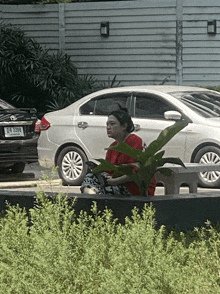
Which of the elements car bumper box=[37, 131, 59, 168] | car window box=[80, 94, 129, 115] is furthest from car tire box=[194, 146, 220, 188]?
car bumper box=[37, 131, 59, 168]

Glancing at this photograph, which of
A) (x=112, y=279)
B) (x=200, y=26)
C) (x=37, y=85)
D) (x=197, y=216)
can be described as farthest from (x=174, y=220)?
(x=200, y=26)

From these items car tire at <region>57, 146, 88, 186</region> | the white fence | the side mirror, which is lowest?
car tire at <region>57, 146, 88, 186</region>

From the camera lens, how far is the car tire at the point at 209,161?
11492 mm

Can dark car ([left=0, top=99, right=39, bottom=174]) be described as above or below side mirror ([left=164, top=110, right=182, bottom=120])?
below

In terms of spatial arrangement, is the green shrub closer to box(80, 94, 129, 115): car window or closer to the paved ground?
the paved ground

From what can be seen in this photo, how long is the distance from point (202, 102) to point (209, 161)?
1.19 metres

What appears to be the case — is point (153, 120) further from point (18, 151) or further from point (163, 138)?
point (163, 138)

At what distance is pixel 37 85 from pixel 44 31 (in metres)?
2.37

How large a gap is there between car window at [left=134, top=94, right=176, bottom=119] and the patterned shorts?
4796mm

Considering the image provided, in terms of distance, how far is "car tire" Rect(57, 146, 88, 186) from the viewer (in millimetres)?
12667

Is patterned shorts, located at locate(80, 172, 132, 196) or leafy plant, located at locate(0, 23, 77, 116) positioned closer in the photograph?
patterned shorts, located at locate(80, 172, 132, 196)

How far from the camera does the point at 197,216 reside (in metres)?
7.19

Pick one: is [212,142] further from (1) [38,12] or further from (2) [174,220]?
(1) [38,12]

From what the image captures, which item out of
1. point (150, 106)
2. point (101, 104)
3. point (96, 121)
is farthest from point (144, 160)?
point (101, 104)
